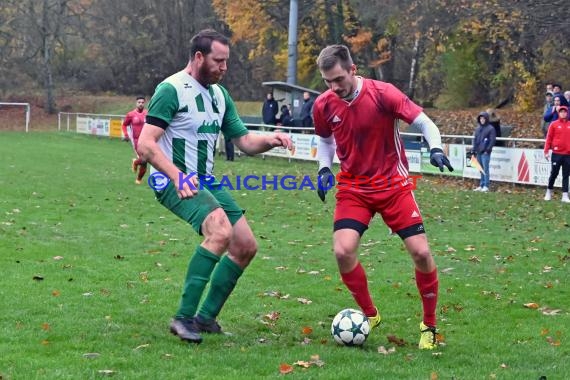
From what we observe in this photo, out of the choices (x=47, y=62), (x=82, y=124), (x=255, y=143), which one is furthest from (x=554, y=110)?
(x=47, y=62)

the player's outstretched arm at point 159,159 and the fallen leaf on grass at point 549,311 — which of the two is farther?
the fallen leaf on grass at point 549,311

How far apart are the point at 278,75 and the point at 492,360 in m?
51.5

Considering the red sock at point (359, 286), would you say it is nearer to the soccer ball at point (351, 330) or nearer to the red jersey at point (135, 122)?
the soccer ball at point (351, 330)

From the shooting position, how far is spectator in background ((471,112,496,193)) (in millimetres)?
20750

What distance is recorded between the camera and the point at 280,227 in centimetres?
1390

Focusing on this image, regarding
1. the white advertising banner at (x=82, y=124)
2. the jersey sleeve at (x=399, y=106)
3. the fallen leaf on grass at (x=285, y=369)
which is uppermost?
the jersey sleeve at (x=399, y=106)

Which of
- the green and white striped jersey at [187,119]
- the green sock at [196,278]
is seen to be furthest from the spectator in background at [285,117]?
the green sock at [196,278]

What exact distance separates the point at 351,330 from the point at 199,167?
5.43ft

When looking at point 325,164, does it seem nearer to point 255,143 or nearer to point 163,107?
point 255,143

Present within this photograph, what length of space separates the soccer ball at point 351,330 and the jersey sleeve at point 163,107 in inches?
75.2

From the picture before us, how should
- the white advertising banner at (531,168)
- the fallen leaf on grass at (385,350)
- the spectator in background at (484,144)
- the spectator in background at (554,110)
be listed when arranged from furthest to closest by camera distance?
1. the spectator in background at (484,144)
2. the white advertising banner at (531,168)
3. the spectator in background at (554,110)
4. the fallen leaf on grass at (385,350)

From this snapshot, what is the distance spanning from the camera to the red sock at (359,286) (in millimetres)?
6699

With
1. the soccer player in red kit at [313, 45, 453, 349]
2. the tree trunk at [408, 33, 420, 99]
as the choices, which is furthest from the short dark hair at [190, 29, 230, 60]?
the tree trunk at [408, 33, 420, 99]

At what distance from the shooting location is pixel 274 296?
8.30m
